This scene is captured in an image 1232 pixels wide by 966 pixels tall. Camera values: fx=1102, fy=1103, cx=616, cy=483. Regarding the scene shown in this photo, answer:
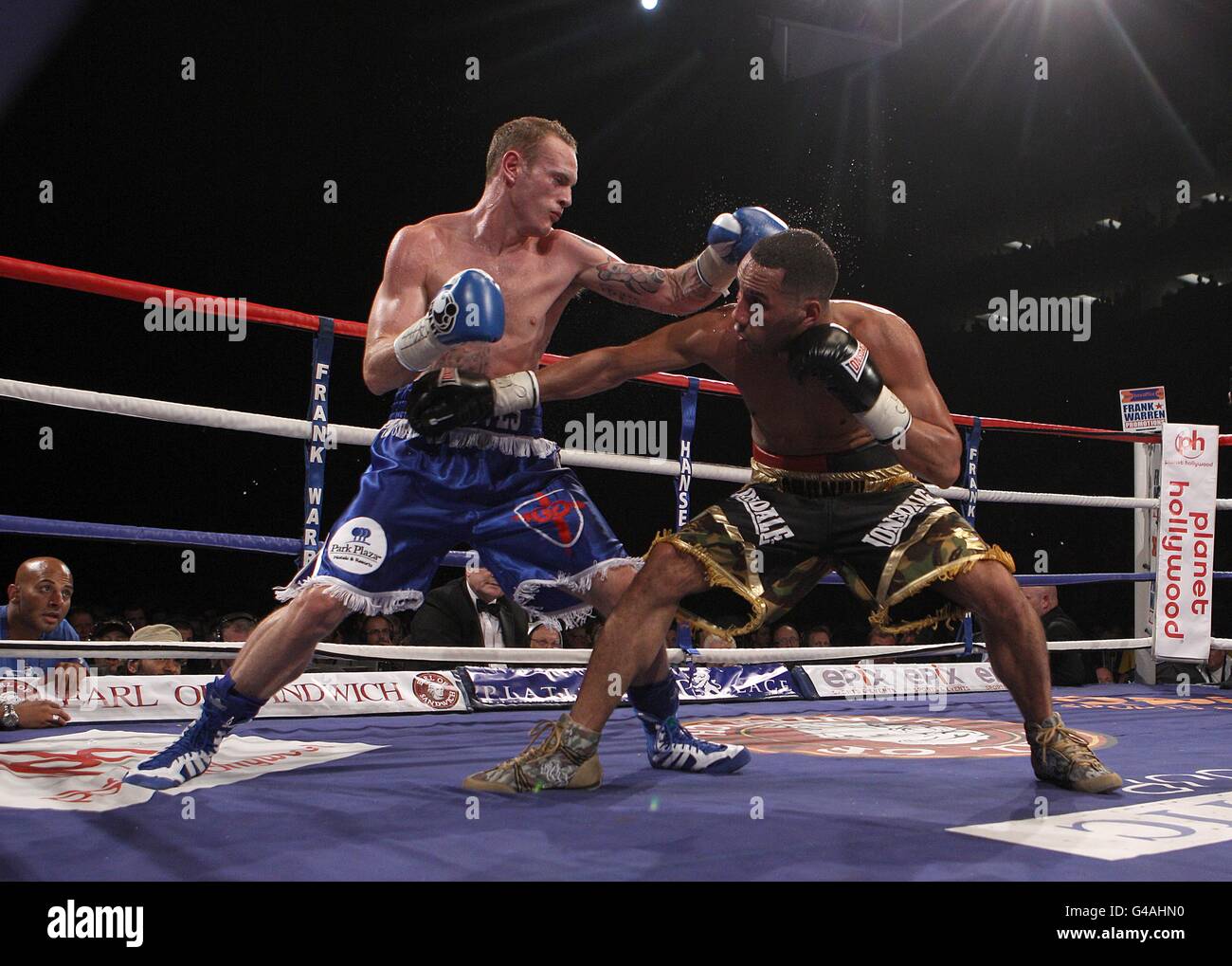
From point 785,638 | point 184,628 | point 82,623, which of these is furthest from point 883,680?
point 82,623

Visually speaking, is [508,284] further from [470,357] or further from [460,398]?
[460,398]

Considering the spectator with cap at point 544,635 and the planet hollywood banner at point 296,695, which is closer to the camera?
the planet hollywood banner at point 296,695

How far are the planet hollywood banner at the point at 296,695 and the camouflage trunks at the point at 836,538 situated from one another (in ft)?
3.83

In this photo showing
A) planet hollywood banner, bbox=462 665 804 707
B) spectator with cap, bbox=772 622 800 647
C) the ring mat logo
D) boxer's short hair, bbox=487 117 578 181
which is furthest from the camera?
spectator with cap, bbox=772 622 800 647

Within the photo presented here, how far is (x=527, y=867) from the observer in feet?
3.99

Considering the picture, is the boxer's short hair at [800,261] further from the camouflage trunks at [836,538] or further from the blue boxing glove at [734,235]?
the camouflage trunks at [836,538]

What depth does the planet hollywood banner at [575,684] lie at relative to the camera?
119 inches

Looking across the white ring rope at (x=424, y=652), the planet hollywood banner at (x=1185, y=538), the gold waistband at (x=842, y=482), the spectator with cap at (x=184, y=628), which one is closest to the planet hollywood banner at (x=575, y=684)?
the white ring rope at (x=424, y=652)

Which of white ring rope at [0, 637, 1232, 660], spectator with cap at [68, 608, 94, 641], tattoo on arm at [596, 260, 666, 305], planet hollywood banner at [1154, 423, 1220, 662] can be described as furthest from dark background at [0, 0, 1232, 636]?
tattoo on arm at [596, 260, 666, 305]

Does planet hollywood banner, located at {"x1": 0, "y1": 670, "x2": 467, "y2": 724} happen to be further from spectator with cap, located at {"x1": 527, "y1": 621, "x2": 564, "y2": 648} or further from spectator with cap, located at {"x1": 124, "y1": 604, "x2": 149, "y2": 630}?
spectator with cap, located at {"x1": 124, "y1": 604, "x2": 149, "y2": 630}

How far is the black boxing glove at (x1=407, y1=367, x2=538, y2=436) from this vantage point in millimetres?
1727

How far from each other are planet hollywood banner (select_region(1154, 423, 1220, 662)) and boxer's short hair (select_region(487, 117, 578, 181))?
10.2 ft

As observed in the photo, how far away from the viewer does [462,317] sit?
63.4 inches

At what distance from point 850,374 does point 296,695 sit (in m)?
1.63
